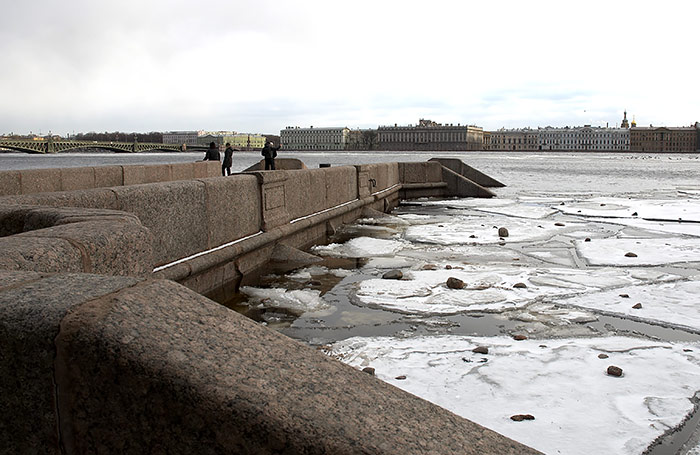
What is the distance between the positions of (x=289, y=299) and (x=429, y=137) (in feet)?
601

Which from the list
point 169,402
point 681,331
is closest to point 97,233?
point 169,402

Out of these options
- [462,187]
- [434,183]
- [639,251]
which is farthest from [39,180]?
[462,187]

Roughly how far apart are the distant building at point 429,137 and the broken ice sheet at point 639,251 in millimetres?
176673

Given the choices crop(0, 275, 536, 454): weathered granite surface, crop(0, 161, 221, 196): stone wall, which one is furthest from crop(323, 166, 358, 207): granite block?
crop(0, 275, 536, 454): weathered granite surface

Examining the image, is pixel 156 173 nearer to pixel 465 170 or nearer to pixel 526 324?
pixel 526 324

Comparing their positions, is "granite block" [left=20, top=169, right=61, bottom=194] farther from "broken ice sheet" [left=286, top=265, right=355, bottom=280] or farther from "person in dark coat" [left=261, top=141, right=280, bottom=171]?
"person in dark coat" [left=261, top=141, right=280, bottom=171]

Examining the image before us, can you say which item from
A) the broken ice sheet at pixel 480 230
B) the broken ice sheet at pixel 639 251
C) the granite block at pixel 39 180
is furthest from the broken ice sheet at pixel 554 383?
the granite block at pixel 39 180

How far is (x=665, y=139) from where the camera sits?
18238 cm

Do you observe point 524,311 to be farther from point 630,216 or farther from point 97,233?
point 630,216

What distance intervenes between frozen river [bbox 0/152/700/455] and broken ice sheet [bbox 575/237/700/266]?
2 centimetres

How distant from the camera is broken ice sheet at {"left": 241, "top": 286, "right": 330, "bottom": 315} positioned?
215 inches

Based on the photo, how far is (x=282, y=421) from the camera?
4.66ft

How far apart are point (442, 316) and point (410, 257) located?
2806mm

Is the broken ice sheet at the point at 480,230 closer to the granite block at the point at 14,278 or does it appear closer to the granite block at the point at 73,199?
the granite block at the point at 73,199
